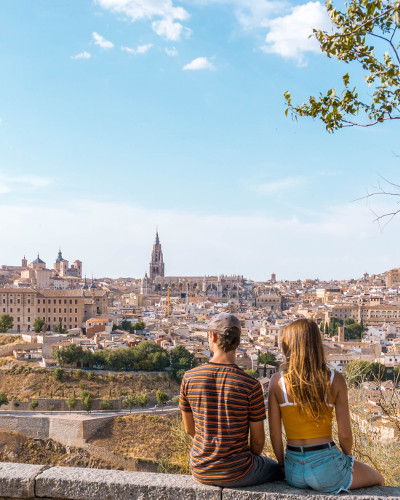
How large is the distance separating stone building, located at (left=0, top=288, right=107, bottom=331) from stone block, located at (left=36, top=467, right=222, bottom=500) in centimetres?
3763

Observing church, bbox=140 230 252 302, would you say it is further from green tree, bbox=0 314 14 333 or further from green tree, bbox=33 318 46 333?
green tree, bbox=0 314 14 333

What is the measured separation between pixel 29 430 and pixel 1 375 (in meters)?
5.91

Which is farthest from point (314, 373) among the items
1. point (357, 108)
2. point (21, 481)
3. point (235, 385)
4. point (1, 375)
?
point (1, 375)

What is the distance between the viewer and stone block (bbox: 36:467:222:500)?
2.25 metres

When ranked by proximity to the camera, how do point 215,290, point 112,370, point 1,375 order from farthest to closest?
point 215,290 < point 112,370 < point 1,375

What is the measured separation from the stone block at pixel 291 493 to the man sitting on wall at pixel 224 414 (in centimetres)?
4

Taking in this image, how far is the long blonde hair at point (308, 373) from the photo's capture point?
2.25m

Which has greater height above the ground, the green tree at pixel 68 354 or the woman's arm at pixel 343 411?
the woman's arm at pixel 343 411

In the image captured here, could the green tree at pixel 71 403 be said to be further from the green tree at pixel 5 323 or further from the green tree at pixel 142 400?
the green tree at pixel 5 323

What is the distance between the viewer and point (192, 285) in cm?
8712

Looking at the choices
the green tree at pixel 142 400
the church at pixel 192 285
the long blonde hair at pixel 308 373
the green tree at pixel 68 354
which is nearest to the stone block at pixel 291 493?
the long blonde hair at pixel 308 373

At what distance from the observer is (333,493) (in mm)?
2221

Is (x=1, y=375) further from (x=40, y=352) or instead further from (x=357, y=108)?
(x=357, y=108)

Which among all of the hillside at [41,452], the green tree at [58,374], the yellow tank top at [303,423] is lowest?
the hillside at [41,452]
